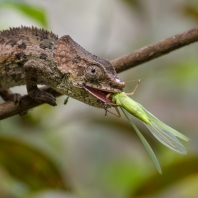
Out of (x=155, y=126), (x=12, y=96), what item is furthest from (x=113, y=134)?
(x=155, y=126)

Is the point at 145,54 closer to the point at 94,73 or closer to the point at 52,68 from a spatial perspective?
the point at 94,73

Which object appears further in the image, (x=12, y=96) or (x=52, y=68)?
(x=52, y=68)

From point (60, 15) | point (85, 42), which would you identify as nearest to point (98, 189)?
point (85, 42)

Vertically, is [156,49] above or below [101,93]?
above

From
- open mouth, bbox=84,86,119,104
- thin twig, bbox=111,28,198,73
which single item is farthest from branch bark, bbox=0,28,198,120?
open mouth, bbox=84,86,119,104

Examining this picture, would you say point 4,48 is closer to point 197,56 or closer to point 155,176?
point 155,176

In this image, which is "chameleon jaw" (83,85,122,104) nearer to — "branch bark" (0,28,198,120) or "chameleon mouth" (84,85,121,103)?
"chameleon mouth" (84,85,121,103)

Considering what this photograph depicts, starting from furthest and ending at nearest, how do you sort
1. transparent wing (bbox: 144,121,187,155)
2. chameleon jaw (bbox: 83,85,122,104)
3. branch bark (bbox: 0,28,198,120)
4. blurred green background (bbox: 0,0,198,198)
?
1. blurred green background (bbox: 0,0,198,198)
2. branch bark (bbox: 0,28,198,120)
3. chameleon jaw (bbox: 83,85,122,104)
4. transparent wing (bbox: 144,121,187,155)

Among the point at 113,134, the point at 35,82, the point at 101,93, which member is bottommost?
the point at 113,134

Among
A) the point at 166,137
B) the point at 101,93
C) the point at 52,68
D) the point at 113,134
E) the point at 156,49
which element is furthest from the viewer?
the point at 113,134

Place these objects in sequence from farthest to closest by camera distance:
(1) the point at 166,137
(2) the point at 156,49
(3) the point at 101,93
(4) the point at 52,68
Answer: (4) the point at 52,68 < (2) the point at 156,49 < (3) the point at 101,93 < (1) the point at 166,137
